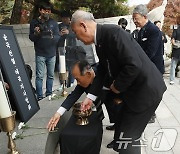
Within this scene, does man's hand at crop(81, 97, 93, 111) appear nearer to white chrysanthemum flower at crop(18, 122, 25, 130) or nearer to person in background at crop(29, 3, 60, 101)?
white chrysanthemum flower at crop(18, 122, 25, 130)

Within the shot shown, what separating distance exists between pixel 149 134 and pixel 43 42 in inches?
98.8

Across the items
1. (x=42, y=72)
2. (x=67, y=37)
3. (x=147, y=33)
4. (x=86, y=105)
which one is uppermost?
(x=147, y=33)

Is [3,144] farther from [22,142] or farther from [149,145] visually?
[149,145]

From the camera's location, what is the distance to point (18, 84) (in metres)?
2.68

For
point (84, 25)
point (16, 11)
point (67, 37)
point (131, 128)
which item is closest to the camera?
point (84, 25)

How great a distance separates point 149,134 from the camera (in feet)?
10.7

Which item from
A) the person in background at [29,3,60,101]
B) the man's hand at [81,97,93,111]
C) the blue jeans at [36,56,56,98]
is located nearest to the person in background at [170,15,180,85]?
the person in background at [29,3,60,101]

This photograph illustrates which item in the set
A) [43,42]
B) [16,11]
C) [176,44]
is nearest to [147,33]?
[43,42]

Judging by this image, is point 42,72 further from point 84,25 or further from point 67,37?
point 84,25

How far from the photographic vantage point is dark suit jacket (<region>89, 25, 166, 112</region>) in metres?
1.74

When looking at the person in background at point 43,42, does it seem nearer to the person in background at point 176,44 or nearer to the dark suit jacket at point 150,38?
the dark suit jacket at point 150,38

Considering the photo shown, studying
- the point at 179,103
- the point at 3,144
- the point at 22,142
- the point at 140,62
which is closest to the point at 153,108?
the point at 140,62

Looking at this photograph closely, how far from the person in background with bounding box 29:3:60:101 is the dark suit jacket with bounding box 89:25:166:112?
2628 millimetres

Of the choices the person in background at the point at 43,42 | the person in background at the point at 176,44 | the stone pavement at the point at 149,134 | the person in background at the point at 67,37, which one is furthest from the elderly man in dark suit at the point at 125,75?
the person in background at the point at 176,44
